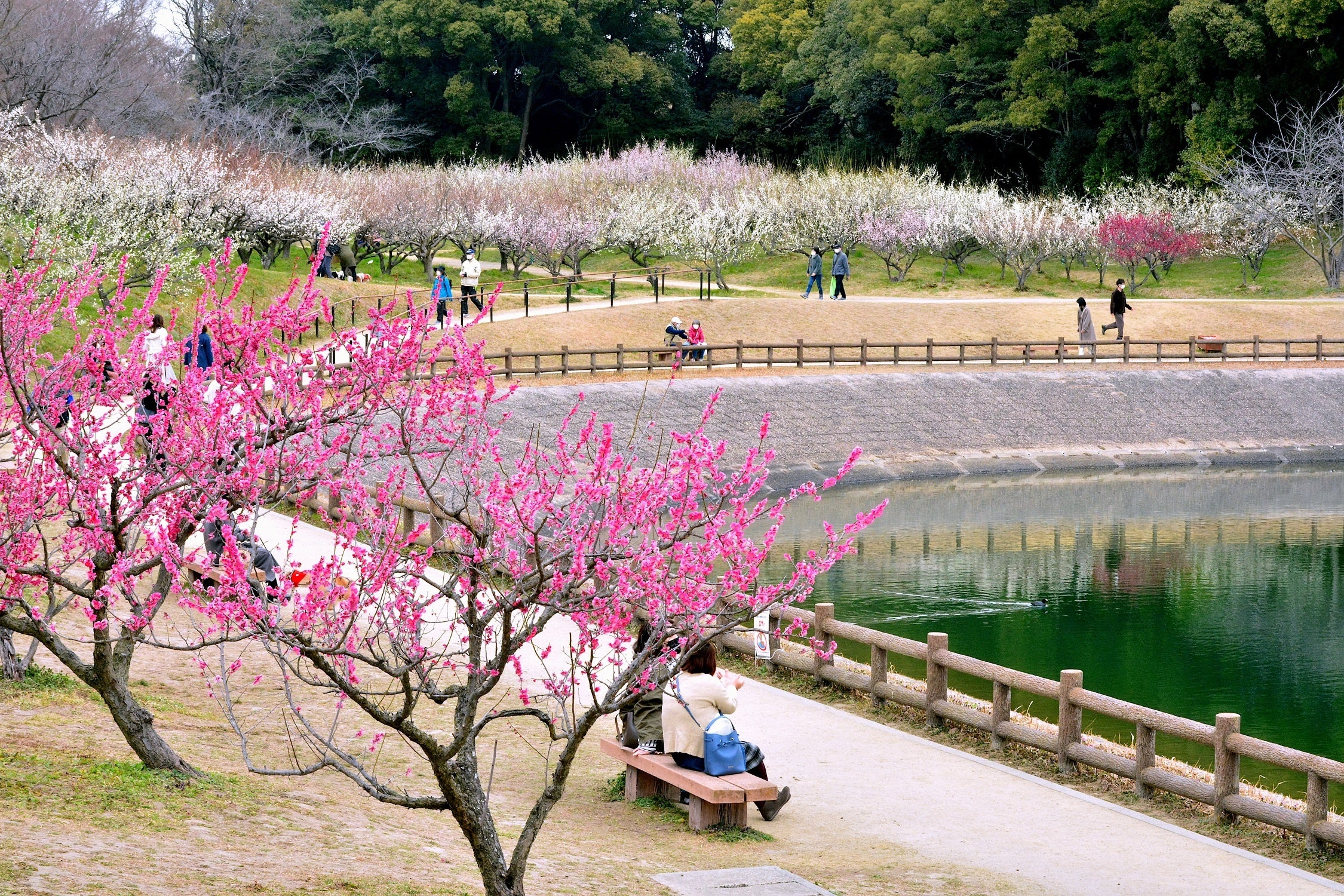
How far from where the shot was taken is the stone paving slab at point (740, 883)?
8.44 metres

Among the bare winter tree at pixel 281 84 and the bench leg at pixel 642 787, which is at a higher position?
the bare winter tree at pixel 281 84

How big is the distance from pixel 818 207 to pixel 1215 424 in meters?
19.7

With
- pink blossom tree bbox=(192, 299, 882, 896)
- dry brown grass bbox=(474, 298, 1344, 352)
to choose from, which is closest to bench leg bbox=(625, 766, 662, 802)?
pink blossom tree bbox=(192, 299, 882, 896)

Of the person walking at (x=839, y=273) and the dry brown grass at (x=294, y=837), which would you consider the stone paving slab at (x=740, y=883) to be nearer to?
the dry brown grass at (x=294, y=837)

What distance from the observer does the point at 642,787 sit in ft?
35.0

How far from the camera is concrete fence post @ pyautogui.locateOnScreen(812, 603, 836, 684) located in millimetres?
13961

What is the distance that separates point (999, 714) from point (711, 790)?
3.81 m

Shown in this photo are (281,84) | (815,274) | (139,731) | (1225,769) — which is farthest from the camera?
(281,84)

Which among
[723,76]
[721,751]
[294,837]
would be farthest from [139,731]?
[723,76]

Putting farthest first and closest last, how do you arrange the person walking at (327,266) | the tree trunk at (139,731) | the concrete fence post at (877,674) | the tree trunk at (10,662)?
the person walking at (327,266) < the concrete fence post at (877,674) < the tree trunk at (10,662) < the tree trunk at (139,731)

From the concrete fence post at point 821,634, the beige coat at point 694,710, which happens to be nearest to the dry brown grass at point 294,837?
the beige coat at point 694,710

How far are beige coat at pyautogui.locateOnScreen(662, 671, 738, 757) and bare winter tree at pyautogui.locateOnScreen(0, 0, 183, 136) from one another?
38.4m

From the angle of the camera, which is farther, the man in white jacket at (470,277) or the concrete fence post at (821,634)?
the man in white jacket at (470,277)

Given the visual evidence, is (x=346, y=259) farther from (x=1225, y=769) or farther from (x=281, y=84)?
(x=1225, y=769)
